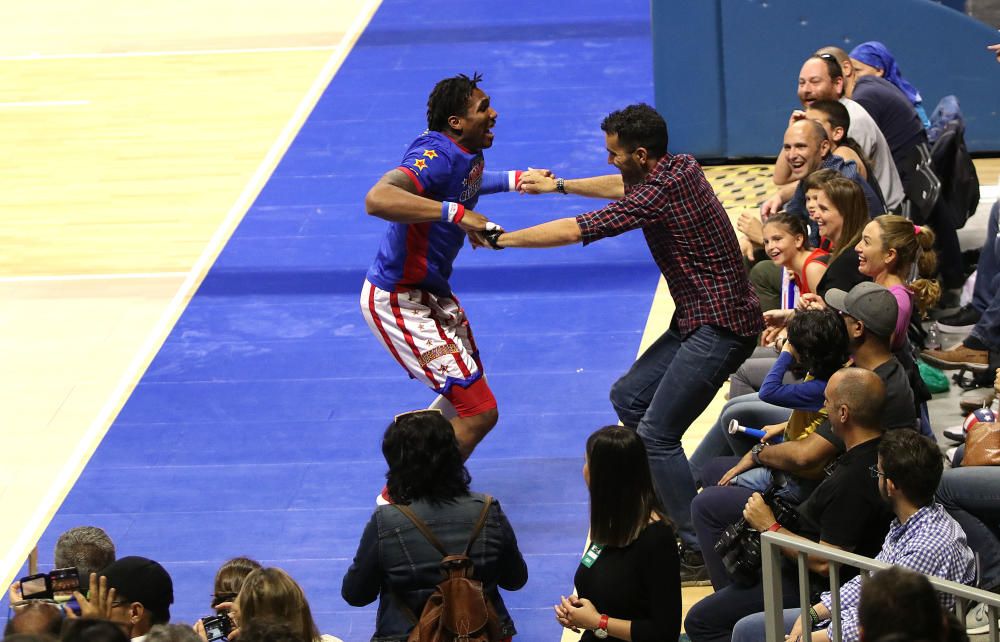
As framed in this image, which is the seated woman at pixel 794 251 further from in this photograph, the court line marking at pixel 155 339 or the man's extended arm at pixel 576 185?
the court line marking at pixel 155 339

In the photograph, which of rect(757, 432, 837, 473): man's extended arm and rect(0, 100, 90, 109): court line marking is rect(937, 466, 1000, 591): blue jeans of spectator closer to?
rect(757, 432, 837, 473): man's extended arm


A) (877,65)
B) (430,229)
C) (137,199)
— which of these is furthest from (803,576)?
(137,199)

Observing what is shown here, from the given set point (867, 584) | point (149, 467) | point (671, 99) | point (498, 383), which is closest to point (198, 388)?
point (149, 467)

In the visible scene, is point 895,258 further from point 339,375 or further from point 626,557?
point 339,375

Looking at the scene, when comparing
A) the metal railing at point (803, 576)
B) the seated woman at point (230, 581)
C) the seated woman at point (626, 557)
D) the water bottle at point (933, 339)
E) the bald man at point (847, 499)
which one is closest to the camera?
the metal railing at point (803, 576)

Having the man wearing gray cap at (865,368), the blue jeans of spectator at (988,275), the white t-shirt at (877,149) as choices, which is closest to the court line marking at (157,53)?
the white t-shirt at (877,149)

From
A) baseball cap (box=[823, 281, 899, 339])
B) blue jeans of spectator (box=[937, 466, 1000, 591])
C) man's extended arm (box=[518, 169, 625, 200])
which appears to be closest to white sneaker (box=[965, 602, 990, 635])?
blue jeans of spectator (box=[937, 466, 1000, 591])

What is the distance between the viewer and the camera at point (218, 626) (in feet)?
16.2

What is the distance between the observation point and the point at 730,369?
269 inches

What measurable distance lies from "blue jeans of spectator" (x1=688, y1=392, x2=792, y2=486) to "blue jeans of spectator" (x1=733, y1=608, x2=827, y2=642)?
130cm

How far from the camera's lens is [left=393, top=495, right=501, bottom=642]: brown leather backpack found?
16.3 ft

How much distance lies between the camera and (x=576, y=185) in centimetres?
764

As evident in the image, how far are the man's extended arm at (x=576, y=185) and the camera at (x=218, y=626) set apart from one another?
2.99 metres

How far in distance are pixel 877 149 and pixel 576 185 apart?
2159 millimetres
